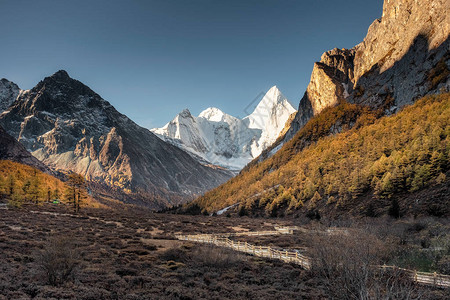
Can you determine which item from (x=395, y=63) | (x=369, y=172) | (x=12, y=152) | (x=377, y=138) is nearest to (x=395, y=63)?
(x=395, y=63)

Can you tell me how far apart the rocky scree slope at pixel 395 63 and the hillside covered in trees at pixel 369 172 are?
728cm

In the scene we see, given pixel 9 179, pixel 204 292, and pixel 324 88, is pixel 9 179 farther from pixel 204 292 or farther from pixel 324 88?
pixel 324 88

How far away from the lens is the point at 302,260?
2125 cm

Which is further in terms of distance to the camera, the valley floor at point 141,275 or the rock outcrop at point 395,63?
the rock outcrop at point 395,63

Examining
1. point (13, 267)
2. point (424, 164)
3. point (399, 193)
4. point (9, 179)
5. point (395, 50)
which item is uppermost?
point (395, 50)

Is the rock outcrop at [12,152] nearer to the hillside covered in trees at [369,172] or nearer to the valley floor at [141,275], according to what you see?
the hillside covered in trees at [369,172]

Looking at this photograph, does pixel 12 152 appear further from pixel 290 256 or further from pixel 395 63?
Answer: pixel 395 63

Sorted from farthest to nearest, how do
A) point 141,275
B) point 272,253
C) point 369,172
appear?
point 369,172
point 272,253
point 141,275

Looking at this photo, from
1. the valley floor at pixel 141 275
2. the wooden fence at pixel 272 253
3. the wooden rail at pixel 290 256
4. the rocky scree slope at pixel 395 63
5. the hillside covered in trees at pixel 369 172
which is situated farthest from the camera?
the rocky scree slope at pixel 395 63

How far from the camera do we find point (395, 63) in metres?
88.1

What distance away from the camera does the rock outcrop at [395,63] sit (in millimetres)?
72562

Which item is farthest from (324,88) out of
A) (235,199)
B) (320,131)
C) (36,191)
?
(36,191)

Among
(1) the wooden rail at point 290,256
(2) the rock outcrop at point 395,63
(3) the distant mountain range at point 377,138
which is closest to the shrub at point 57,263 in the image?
(1) the wooden rail at point 290,256

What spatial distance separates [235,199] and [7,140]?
128142 millimetres
